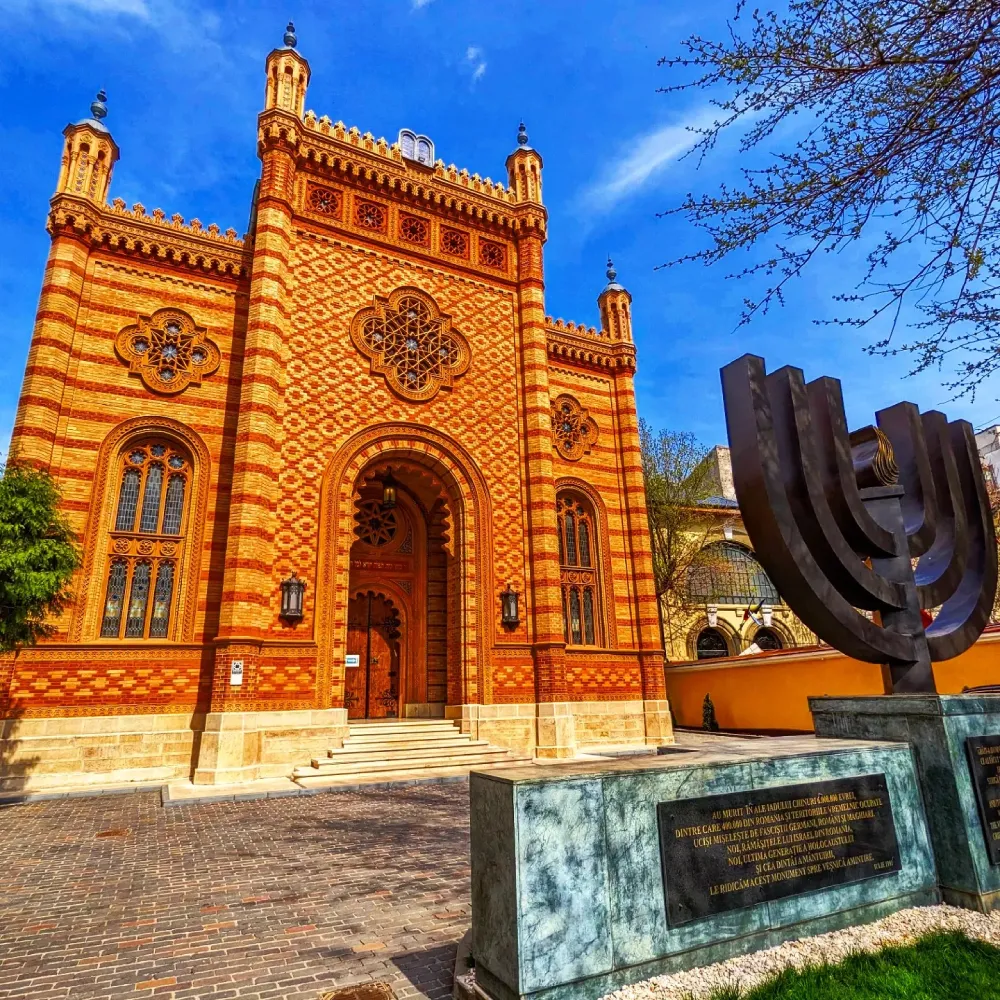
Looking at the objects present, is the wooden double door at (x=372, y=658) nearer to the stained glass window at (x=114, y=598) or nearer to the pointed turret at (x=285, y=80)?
the stained glass window at (x=114, y=598)

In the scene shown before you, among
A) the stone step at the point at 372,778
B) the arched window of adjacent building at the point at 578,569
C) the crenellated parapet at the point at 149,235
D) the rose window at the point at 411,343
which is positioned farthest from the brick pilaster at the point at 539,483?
the crenellated parapet at the point at 149,235

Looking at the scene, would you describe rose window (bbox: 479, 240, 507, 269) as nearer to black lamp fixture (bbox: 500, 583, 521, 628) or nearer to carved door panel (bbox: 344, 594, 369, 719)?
black lamp fixture (bbox: 500, 583, 521, 628)

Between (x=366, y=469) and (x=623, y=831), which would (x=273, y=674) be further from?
(x=623, y=831)

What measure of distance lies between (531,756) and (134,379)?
12.0 meters

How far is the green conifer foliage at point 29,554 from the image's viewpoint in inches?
356

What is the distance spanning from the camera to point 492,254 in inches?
698

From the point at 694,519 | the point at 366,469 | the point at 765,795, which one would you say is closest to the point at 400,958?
the point at 765,795

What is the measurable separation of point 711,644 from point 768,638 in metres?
2.66

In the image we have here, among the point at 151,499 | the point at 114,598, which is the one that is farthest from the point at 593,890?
the point at 151,499

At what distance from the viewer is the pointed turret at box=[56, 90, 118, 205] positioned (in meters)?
13.7

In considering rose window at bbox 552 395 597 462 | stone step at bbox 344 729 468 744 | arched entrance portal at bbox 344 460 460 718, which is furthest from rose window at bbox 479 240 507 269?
stone step at bbox 344 729 468 744

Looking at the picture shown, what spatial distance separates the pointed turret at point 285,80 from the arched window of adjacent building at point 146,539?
8686 mm

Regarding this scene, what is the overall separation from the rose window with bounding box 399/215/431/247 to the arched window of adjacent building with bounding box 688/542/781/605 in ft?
54.3

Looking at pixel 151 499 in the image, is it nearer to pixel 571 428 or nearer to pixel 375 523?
pixel 375 523
